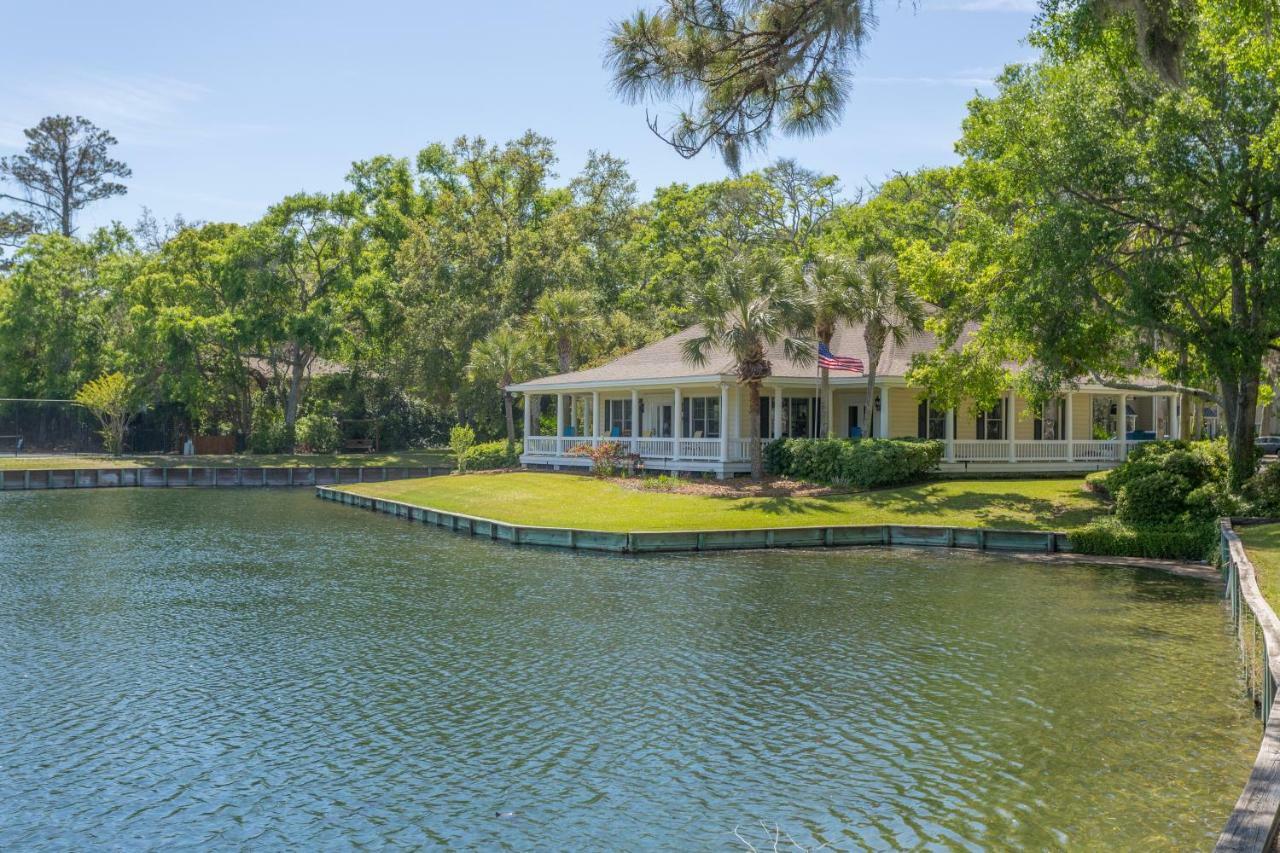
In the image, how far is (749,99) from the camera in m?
12.8

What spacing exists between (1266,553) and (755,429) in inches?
653

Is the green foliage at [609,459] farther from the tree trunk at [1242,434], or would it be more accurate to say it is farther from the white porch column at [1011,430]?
the tree trunk at [1242,434]

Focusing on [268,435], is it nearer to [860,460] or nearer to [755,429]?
[755,429]

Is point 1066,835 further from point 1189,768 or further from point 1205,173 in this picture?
point 1205,173

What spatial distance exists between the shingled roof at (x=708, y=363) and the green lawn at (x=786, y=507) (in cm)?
432

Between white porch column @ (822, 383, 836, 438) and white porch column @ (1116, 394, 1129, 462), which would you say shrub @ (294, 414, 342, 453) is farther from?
white porch column @ (1116, 394, 1129, 462)

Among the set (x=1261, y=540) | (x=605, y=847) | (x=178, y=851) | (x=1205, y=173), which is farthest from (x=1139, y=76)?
(x=178, y=851)

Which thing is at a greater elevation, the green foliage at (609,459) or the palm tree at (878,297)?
the palm tree at (878,297)

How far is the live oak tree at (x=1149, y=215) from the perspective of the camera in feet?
70.4

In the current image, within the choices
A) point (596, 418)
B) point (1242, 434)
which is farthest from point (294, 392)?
point (1242, 434)

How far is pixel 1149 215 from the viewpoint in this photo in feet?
76.6

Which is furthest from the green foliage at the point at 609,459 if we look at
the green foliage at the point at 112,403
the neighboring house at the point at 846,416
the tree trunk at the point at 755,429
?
the green foliage at the point at 112,403

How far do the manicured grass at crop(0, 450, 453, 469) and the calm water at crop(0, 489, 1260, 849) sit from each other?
91.0 ft

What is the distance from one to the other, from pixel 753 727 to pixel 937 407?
71.2 feet
